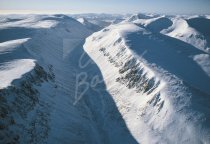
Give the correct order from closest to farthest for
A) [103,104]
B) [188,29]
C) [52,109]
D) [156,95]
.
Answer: [52,109]
[156,95]
[103,104]
[188,29]

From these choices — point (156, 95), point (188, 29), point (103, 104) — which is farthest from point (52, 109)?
point (188, 29)

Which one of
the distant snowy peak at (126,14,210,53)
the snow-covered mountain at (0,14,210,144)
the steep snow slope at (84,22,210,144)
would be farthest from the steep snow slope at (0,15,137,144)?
the distant snowy peak at (126,14,210,53)

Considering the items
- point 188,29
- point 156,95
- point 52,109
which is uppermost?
point 156,95

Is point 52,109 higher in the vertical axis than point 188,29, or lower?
higher

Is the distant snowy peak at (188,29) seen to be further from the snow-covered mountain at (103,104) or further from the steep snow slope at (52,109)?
the steep snow slope at (52,109)

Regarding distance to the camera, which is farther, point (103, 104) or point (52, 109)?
point (103, 104)

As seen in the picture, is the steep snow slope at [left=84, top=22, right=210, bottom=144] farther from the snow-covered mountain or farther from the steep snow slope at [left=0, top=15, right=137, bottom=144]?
the steep snow slope at [left=0, top=15, right=137, bottom=144]

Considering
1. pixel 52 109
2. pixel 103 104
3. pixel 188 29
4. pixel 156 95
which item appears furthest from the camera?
pixel 188 29

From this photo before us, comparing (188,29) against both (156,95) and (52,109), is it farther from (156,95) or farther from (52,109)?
(52,109)

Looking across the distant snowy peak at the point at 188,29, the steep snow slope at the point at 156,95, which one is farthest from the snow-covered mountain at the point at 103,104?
the distant snowy peak at the point at 188,29
